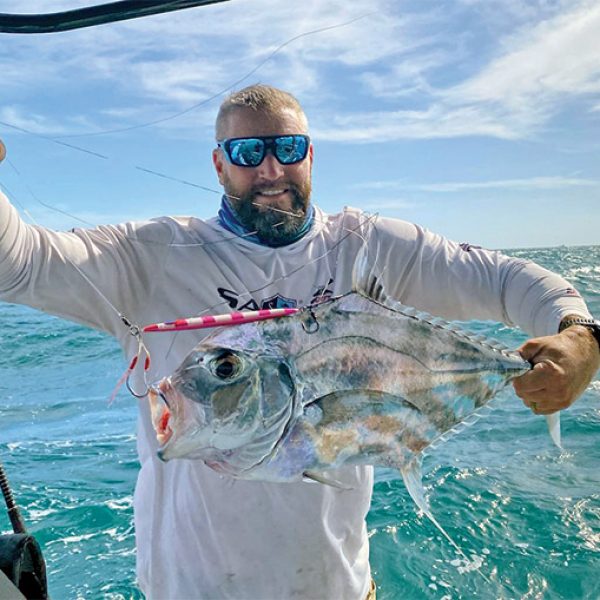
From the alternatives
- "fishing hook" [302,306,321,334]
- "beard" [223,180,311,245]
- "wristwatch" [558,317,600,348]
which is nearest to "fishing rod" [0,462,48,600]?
"fishing hook" [302,306,321,334]

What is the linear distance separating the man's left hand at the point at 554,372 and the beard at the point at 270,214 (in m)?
1.08

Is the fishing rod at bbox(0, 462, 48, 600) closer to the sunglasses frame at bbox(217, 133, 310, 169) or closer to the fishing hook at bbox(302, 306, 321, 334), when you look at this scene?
the fishing hook at bbox(302, 306, 321, 334)

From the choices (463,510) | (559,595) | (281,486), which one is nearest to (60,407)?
(463,510)

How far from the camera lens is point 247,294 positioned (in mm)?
2500

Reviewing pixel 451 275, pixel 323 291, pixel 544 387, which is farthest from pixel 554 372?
pixel 323 291

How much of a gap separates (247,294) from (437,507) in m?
4.54

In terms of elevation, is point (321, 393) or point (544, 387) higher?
point (321, 393)

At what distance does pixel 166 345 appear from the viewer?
2.46 meters

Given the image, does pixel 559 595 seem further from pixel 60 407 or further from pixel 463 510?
pixel 60 407

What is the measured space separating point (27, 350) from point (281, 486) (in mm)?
15383

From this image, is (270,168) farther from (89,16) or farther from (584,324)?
(584,324)

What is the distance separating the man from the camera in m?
2.42

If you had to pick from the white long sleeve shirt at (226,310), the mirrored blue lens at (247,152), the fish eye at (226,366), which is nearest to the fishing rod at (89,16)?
the mirrored blue lens at (247,152)

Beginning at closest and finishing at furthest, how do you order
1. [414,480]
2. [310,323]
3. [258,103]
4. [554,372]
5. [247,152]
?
1. [310,323]
2. [414,480]
3. [554,372]
4. [247,152]
5. [258,103]
